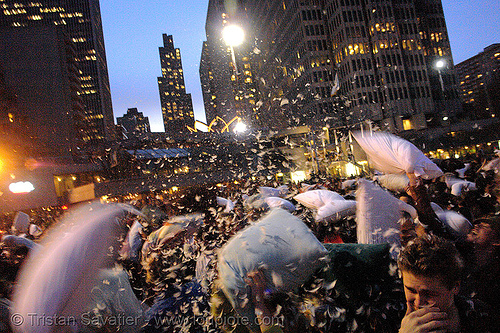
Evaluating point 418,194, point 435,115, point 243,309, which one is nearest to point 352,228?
point 418,194

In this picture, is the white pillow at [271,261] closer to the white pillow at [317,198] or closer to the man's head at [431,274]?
the man's head at [431,274]

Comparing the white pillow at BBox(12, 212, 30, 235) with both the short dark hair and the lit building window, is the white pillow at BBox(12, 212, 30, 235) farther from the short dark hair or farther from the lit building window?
the lit building window

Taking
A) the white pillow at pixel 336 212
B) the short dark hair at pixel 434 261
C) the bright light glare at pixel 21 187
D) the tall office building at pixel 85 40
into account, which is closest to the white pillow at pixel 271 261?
the short dark hair at pixel 434 261

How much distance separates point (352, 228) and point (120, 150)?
2984 centimetres

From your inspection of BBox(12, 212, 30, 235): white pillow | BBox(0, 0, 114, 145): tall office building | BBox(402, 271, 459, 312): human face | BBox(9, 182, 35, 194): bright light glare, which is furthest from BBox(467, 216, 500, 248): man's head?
BBox(0, 0, 114, 145): tall office building

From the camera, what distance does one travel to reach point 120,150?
28.5m

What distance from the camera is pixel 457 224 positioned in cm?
222

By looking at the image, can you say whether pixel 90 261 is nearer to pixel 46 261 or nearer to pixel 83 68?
pixel 46 261

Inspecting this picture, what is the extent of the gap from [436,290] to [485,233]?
1.05 meters

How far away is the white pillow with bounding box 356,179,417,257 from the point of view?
217 cm

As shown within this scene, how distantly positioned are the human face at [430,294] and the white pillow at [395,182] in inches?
72.5

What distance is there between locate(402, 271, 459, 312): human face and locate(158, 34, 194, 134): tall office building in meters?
196

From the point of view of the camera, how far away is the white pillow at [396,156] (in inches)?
91.7

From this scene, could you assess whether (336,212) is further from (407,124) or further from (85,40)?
(85,40)
